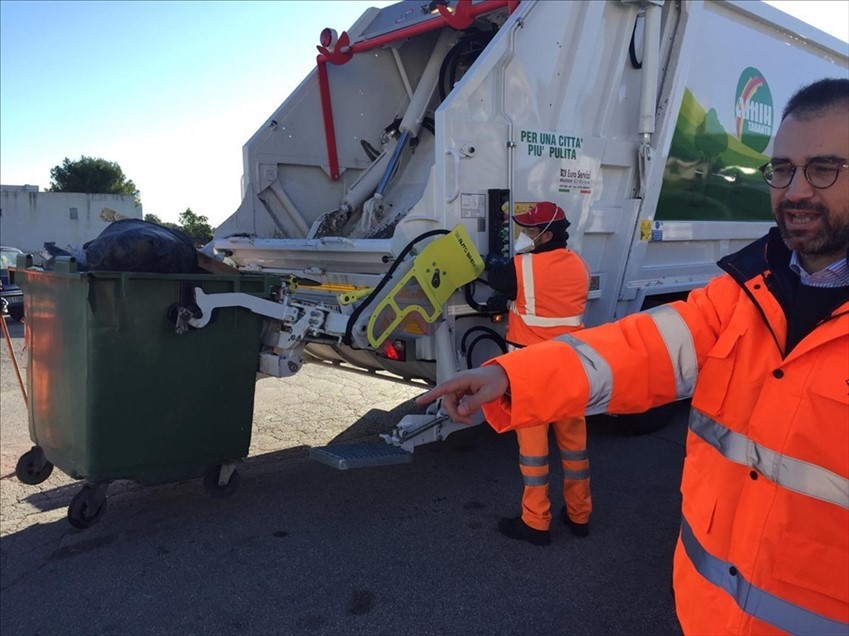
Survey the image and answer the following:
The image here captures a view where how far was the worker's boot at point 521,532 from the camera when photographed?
9.98ft

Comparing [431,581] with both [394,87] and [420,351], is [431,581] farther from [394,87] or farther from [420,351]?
[394,87]

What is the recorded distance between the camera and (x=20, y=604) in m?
2.65

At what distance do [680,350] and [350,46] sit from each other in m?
4.08

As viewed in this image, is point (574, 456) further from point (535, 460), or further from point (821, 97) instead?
point (821, 97)

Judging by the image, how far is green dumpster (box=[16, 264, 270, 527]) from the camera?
8.98ft

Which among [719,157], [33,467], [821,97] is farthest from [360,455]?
[719,157]

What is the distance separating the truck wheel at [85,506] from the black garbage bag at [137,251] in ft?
3.28

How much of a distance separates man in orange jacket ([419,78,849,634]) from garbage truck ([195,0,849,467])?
1.94m

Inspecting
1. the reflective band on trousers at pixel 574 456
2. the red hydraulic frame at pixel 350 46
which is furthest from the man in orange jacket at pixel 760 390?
the red hydraulic frame at pixel 350 46

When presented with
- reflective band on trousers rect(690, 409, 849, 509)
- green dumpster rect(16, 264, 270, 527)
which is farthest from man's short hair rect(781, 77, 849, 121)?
green dumpster rect(16, 264, 270, 527)

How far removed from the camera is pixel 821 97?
1.15 meters

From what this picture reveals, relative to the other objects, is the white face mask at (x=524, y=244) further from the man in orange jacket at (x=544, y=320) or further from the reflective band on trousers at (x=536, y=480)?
the reflective band on trousers at (x=536, y=480)

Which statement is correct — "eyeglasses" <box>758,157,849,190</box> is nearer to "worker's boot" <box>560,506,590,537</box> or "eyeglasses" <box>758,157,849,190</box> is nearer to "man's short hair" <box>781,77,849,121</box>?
"man's short hair" <box>781,77,849,121</box>

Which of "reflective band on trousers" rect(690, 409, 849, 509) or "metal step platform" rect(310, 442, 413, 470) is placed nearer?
"reflective band on trousers" rect(690, 409, 849, 509)
